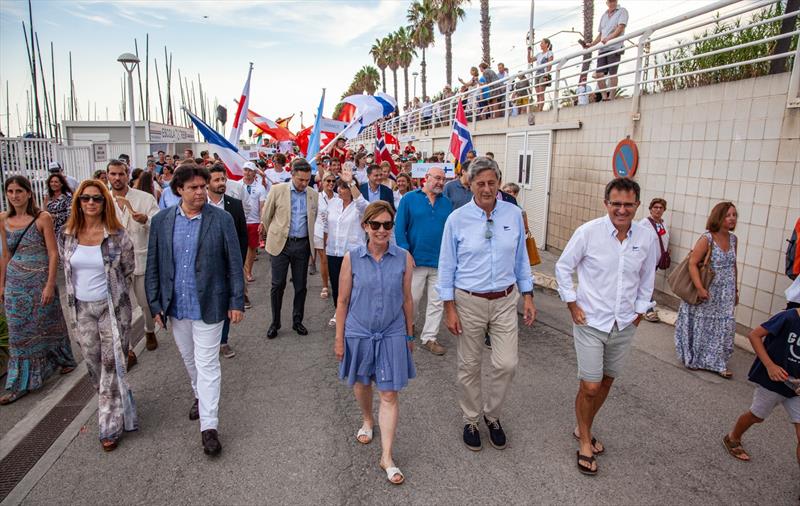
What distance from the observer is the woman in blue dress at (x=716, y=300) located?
5070 mm

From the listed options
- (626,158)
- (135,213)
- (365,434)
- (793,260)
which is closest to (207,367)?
(365,434)

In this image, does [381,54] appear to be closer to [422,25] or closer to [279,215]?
[422,25]

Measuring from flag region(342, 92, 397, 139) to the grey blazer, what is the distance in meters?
7.88

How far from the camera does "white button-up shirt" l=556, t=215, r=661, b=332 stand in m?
3.40

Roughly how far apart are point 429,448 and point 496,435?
1.63 feet

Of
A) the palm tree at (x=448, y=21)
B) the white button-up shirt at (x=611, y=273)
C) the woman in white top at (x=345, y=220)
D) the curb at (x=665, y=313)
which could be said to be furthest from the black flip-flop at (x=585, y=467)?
the palm tree at (x=448, y=21)

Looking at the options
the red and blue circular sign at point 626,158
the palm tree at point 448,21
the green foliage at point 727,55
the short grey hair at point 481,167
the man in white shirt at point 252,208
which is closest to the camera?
the short grey hair at point 481,167

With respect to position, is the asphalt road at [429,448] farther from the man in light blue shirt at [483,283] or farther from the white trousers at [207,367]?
the man in light blue shirt at [483,283]

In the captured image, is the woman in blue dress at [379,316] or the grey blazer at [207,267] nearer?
the woman in blue dress at [379,316]

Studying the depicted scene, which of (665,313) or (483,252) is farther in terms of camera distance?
(665,313)

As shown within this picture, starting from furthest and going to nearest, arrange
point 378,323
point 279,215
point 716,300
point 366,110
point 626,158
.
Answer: point 366,110
point 626,158
point 279,215
point 716,300
point 378,323

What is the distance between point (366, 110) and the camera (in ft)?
39.7

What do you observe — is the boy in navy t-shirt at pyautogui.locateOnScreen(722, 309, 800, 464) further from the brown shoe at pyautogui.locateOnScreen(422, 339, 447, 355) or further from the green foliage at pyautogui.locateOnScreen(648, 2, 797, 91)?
the green foliage at pyautogui.locateOnScreen(648, 2, 797, 91)

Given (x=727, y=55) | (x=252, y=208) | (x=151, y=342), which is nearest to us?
(x=151, y=342)
